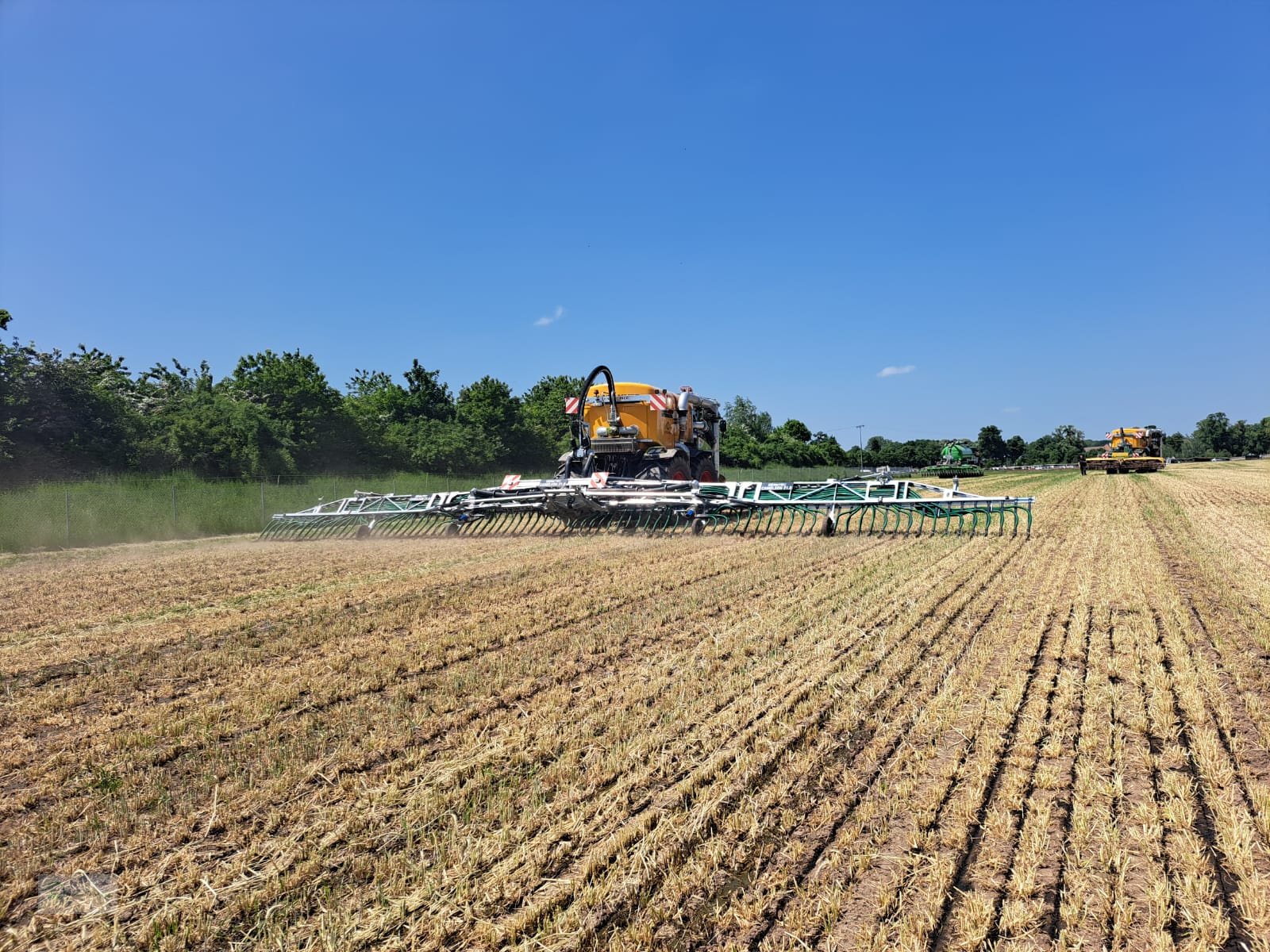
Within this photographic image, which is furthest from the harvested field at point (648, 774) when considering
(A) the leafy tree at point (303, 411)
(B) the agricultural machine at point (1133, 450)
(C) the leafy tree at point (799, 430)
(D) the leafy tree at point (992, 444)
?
(D) the leafy tree at point (992, 444)

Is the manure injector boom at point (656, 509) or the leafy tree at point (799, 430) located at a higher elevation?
the leafy tree at point (799, 430)

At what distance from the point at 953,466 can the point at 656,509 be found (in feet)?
120

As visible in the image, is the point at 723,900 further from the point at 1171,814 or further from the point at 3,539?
the point at 3,539

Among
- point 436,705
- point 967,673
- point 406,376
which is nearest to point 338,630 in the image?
point 436,705

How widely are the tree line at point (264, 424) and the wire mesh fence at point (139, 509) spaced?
1144mm

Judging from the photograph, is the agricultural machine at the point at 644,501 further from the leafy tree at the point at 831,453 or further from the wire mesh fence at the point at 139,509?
the leafy tree at the point at 831,453

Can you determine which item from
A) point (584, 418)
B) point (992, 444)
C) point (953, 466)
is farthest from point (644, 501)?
point (992, 444)

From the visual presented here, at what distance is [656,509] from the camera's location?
11.6 meters

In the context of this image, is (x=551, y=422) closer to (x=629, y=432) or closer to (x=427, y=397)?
(x=427, y=397)

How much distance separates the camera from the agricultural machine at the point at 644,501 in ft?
36.1

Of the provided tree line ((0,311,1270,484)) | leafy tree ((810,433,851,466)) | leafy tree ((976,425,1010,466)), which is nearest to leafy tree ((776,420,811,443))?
leafy tree ((810,433,851,466))

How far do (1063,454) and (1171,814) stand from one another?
361ft

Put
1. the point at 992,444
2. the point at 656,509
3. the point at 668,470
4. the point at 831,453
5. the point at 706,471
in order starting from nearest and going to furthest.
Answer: the point at 656,509, the point at 668,470, the point at 706,471, the point at 831,453, the point at 992,444

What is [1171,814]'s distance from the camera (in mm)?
2480
